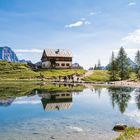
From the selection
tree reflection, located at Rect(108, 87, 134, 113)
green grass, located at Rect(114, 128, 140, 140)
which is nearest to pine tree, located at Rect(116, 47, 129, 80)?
tree reflection, located at Rect(108, 87, 134, 113)

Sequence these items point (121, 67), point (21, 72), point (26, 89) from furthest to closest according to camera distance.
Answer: point (21, 72)
point (121, 67)
point (26, 89)

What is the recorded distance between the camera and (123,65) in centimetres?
13375

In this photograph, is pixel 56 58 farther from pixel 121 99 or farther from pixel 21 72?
pixel 121 99

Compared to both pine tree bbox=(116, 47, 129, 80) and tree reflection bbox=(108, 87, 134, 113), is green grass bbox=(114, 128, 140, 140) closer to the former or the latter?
tree reflection bbox=(108, 87, 134, 113)

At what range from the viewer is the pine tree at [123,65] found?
134 meters

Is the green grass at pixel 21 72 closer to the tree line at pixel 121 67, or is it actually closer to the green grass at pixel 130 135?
the tree line at pixel 121 67

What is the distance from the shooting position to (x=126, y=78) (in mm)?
135125

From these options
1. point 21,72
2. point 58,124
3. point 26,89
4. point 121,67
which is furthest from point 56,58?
point 58,124

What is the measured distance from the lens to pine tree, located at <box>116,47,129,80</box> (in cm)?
13375

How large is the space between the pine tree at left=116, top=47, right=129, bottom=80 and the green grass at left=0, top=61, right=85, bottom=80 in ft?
79.3

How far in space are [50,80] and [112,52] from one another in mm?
52781

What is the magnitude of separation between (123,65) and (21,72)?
164ft

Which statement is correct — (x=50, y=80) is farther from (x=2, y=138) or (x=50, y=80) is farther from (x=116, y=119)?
(x=2, y=138)

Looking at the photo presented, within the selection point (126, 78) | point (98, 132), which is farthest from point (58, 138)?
point (126, 78)
